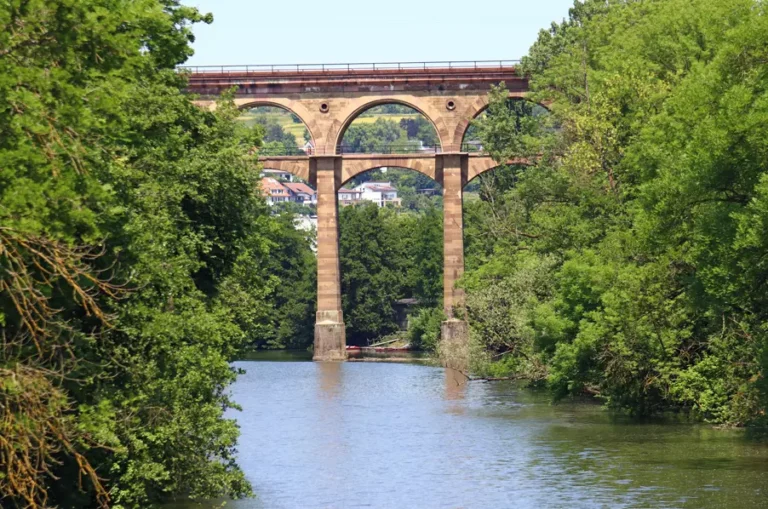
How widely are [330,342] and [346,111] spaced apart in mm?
13244

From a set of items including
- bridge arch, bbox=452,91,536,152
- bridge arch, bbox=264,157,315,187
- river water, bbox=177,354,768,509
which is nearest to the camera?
river water, bbox=177,354,768,509

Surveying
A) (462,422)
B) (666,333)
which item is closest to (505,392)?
(462,422)

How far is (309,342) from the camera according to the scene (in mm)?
103625

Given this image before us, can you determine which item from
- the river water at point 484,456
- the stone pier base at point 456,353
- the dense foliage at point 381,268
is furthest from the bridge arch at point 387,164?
the river water at point 484,456

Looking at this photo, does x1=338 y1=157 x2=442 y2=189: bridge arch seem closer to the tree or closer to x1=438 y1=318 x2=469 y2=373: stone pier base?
the tree

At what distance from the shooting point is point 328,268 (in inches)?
3413

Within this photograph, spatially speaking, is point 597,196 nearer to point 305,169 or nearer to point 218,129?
point 218,129

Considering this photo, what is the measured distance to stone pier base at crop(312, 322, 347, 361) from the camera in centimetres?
8519

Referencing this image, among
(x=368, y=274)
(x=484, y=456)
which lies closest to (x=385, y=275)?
(x=368, y=274)

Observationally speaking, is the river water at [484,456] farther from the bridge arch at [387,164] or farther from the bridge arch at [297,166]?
the bridge arch at [297,166]

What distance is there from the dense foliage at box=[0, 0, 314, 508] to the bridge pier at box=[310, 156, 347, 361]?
47720 mm

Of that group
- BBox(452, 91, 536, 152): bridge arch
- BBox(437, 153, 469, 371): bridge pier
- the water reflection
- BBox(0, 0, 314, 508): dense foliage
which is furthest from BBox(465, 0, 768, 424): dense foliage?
BBox(452, 91, 536, 152): bridge arch

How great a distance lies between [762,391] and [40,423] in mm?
23344

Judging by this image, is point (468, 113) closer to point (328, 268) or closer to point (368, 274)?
point (328, 268)
